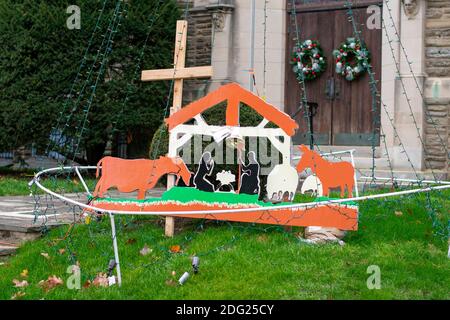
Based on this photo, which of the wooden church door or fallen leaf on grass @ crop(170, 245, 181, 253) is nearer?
fallen leaf on grass @ crop(170, 245, 181, 253)

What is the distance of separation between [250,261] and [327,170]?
157 cm

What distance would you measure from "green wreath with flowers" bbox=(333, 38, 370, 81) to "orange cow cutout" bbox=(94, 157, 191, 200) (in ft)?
23.1

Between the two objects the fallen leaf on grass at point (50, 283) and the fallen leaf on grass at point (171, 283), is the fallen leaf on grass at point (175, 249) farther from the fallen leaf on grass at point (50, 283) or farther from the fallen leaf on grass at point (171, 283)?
the fallen leaf on grass at point (50, 283)

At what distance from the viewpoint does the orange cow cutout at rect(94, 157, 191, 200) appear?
21.6 ft

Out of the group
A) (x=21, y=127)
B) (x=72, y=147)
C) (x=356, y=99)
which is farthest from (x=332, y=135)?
(x=21, y=127)

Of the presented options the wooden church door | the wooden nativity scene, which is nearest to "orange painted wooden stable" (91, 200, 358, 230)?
the wooden nativity scene

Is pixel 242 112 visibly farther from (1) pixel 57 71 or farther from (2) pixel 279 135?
(1) pixel 57 71

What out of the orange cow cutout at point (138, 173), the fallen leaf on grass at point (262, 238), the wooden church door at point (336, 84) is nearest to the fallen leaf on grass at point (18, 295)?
the orange cow cutout at point (138, 173)

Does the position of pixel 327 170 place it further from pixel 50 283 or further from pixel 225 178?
pixel 50 283

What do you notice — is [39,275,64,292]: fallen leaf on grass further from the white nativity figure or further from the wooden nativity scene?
the white nativity figure

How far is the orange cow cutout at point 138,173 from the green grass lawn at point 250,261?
50 cm

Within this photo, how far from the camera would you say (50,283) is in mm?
5434

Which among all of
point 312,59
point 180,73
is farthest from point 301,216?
point 312,59

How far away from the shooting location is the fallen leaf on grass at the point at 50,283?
539cm
